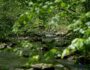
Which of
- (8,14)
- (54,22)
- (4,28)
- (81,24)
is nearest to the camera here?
(81,24)

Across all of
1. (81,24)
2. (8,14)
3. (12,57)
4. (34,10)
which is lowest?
(81,24)

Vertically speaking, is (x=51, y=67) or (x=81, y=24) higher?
(x=51, y=67)

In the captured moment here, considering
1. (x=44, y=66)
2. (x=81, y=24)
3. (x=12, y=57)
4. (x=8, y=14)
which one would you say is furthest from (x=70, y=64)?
(x=81, y=24)

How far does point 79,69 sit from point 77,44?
1262cm

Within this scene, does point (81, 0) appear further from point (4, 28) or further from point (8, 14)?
point (8, 14)

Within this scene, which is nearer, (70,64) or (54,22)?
(54,22)

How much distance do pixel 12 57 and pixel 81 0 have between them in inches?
593

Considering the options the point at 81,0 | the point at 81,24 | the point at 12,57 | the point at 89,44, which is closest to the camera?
the point at 89,44

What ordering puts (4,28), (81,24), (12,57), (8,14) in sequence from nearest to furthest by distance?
(81,24), (4,28), (12,57), (8,14)

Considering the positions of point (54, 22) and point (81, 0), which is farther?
point (81, 0)

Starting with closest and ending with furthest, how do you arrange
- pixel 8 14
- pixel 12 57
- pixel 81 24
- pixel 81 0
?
pixel 81 24 < pixel 81 0 < pixel 12 57 < pixel 8 14

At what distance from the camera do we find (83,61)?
54.8ft

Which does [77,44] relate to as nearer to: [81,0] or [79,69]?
[81,0]

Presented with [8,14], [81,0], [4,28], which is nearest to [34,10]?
[81,0]
